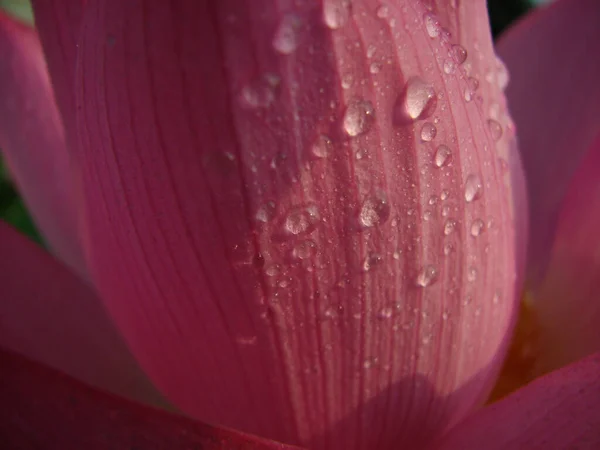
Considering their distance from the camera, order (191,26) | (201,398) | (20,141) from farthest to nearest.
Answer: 1. (20,141)
2. (201,398)
3. (191,26)

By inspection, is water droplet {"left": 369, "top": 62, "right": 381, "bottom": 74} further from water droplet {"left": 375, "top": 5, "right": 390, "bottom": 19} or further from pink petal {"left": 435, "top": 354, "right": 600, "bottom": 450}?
pink petal {"left": 435, "top": 354, "right": 600, "bottom": 450}

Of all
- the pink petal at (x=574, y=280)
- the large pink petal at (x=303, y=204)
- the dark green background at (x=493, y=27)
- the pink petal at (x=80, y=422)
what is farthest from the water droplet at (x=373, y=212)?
the dark green background at (x=493, y=27)

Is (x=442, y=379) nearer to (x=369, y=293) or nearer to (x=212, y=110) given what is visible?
(x=369, y=293)

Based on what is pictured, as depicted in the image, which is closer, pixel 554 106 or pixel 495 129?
pixel 495 129

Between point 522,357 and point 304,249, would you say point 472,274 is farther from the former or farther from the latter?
point 522,357

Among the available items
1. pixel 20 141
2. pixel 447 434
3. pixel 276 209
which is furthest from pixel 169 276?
pixel 20 141

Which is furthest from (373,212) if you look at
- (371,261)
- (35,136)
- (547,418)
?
(35,136)
